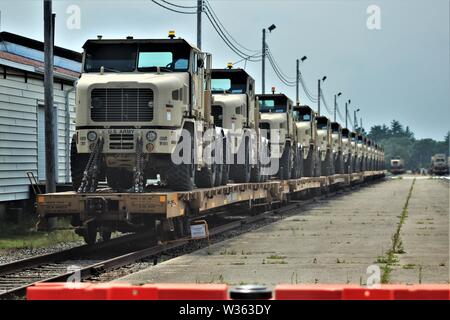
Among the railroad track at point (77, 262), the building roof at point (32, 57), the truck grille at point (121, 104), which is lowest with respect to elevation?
the railroad track at point (77, 262)

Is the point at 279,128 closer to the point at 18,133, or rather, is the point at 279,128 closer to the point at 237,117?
the point at 237,117

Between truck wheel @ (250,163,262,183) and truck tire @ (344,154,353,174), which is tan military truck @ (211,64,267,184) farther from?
truck tire @ (344,154,353,174)

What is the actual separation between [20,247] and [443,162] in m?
96.1

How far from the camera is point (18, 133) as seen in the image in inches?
908

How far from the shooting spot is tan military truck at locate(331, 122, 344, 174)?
1834 inches

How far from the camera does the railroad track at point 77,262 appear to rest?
36.7ft

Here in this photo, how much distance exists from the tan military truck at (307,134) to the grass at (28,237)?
15.3 metres

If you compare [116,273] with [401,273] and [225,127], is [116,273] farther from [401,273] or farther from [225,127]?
[225,127]

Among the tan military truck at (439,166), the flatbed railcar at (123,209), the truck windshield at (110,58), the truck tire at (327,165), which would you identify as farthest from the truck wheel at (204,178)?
the tan military truck at (439,166)

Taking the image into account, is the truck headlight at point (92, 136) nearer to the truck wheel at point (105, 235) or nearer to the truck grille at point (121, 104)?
the truck grille at point (121, 104)

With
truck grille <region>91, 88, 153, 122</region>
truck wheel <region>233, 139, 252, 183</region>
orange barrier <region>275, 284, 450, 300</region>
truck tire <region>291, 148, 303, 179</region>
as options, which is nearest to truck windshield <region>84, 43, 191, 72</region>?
truck grille <region>91, 88, 153, 122</region>

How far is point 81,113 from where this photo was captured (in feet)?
49.7

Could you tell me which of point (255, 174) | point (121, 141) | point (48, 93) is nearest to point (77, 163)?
point (121, 141)

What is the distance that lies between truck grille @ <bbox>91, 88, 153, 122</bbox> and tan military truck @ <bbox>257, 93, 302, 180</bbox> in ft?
42.2
